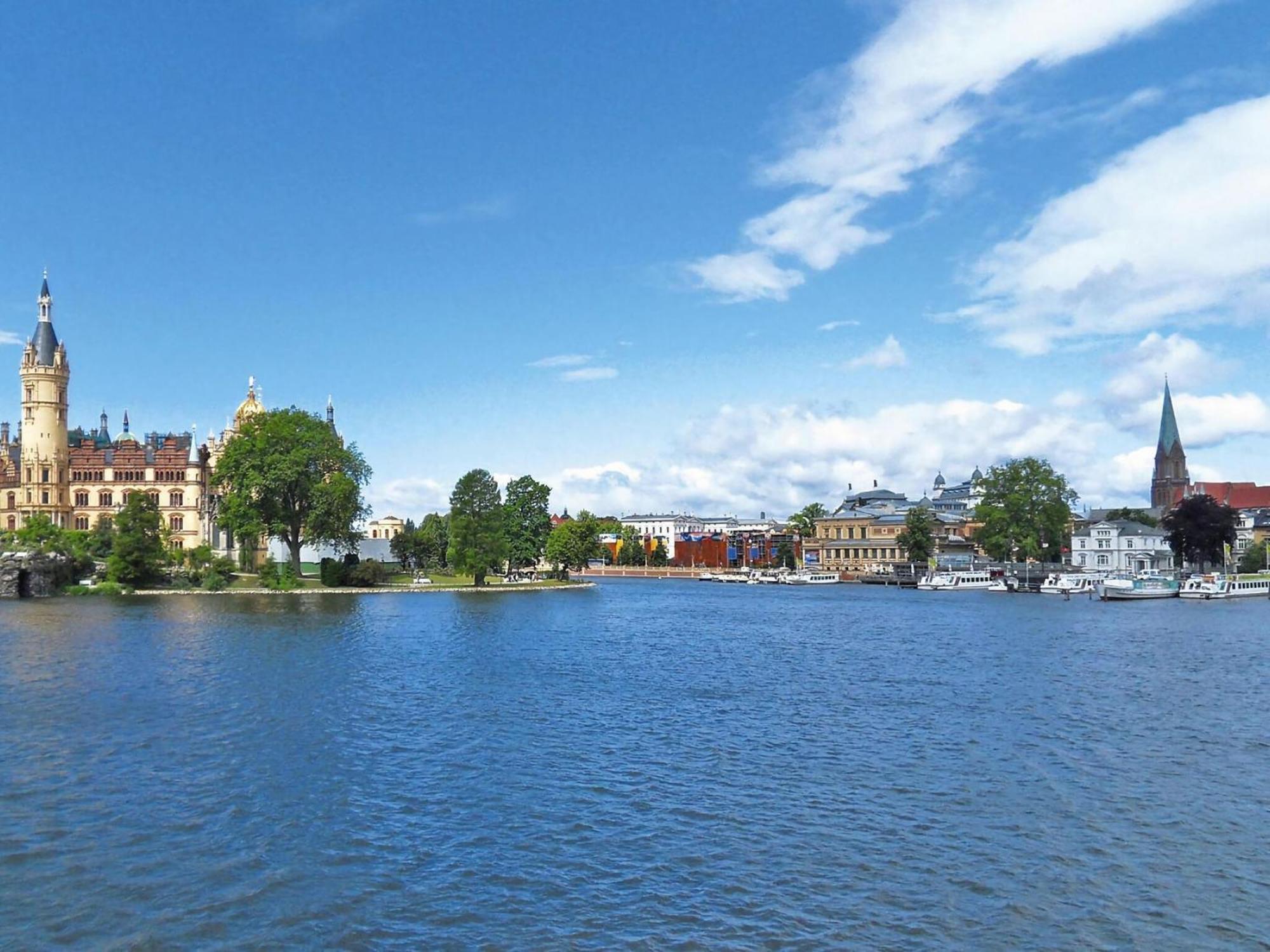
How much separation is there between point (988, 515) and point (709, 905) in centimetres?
13483

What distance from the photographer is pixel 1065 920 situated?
54.4ft

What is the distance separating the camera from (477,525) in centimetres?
10788

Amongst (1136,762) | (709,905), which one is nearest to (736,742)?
(1136,762)

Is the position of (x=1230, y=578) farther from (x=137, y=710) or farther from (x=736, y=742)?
(x=137, y=710)

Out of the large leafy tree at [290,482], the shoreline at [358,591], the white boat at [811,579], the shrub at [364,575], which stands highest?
the large leafy tree at [290,482]

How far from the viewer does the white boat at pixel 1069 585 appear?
11962 centimetres

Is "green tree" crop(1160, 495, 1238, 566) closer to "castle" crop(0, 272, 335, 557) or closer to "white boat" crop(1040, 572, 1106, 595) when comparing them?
"white boat" crop(1040, 572, 1106, 595)

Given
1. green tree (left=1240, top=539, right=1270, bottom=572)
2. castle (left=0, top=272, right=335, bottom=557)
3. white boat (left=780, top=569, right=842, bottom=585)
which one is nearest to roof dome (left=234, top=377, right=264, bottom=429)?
castle (left=0, top=272, right=335, bottom=557)

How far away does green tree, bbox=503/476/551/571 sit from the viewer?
422 feet

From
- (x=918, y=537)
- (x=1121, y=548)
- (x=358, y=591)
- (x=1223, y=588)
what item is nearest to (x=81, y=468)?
(x=358, y=591)

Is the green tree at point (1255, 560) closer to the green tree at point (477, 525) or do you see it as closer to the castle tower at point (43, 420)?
the green tree at point (477, 525)

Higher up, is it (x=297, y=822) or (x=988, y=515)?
(x=988, y=515)

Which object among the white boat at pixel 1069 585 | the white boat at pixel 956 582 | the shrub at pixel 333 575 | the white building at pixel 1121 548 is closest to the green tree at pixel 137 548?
the shrub at pixel 333 575

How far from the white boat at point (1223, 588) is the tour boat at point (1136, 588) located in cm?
140
